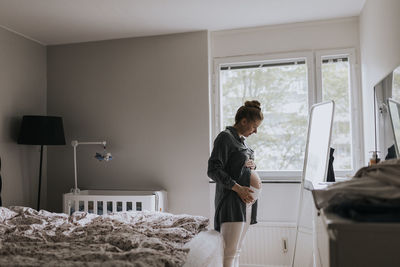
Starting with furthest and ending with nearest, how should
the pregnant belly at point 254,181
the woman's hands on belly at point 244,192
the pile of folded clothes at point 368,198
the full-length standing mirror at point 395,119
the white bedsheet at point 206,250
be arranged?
the pregnant belly at point 254,181, the woman's hands on belly at point 244,192, the full-length standing mirror at point 395,119, the white bedsheet at point 206,250, the pile of folded clothes at point 368,198

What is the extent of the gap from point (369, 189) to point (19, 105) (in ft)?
11.7

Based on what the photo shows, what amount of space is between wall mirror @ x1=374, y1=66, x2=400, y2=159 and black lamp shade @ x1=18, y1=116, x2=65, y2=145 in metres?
2.91

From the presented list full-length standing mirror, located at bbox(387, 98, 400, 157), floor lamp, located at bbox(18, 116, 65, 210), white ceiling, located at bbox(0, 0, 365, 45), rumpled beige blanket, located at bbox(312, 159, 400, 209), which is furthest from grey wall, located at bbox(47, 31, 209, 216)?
rumpled beige blanket, located at bbox(312, 159, 400, 209)

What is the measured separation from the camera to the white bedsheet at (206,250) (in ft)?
5.73

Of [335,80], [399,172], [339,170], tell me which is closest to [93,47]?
[335,80]

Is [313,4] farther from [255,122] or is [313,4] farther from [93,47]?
[93,47]

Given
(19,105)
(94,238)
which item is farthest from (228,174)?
(19,105)

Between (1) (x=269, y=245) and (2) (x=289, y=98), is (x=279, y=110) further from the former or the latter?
(1) (x=269, y=245)

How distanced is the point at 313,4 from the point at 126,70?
1.99 metres

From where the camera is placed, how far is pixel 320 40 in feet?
11.3

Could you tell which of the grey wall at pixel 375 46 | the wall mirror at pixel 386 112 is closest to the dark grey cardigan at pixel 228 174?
the wall mirror at pixel 386 112

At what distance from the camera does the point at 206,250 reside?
6.23ft

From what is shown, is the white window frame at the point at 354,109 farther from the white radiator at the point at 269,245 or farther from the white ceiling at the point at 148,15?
the white radiator at the point at 269,245

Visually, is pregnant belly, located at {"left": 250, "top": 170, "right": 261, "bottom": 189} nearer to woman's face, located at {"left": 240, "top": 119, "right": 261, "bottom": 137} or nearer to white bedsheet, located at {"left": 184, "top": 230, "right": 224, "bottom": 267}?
woman's face, located at {"left": 240, "top": 119, "right": 261, "bottom": 137}
